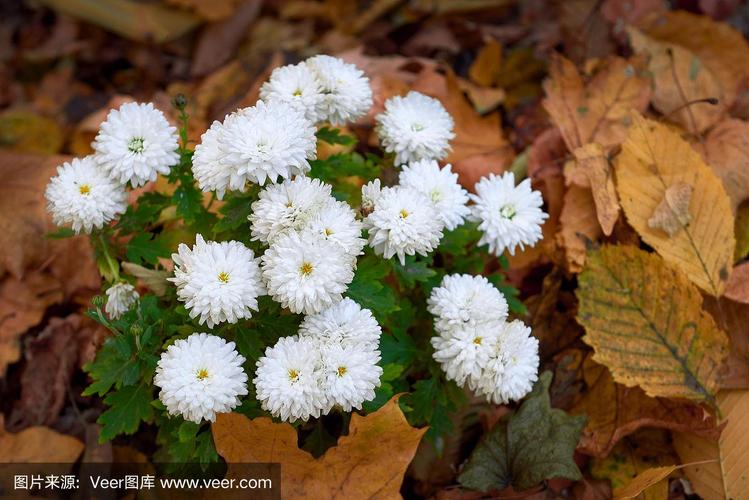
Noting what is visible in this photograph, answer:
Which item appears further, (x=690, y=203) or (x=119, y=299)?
(x=690, y=203)

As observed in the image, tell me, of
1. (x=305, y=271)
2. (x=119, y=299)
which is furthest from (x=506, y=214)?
(x=119, y=299)

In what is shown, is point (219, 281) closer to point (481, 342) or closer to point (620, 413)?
point (481, 342)

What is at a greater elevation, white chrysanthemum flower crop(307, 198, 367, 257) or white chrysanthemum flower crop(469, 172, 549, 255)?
Result: white chrysanthemum flower crop(307, 198, 367, 257)

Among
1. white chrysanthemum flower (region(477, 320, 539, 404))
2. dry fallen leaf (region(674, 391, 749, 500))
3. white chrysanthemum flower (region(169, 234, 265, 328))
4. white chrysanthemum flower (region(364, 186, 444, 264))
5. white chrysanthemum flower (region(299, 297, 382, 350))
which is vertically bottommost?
dry fallen leaf (region(674, 391, 749, 500))

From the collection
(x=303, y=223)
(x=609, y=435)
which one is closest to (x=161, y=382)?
(x=303, y=223)

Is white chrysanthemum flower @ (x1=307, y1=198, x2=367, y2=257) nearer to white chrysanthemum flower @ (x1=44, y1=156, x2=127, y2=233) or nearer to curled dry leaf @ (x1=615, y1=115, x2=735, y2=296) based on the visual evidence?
white chrysanthemum flower @ (x1=44, y1=156, x2=127, y2=233)

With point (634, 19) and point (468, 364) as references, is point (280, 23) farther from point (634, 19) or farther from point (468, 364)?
point (468, 364)

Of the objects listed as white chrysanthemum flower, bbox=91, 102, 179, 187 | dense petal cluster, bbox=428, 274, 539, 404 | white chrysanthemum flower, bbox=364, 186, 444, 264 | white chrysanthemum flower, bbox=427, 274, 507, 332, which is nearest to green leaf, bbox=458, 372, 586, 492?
dense petal cluster, bbox=428, 274, 539, 404
